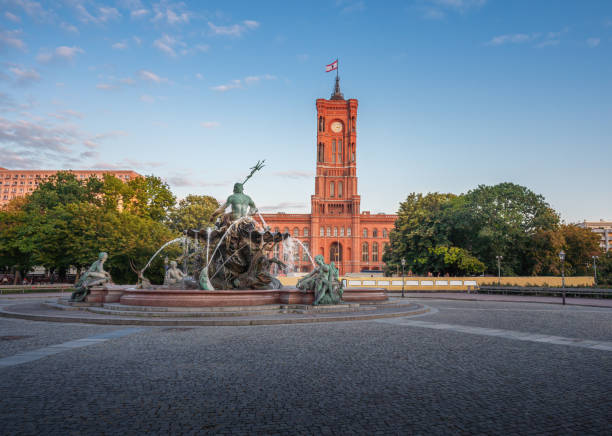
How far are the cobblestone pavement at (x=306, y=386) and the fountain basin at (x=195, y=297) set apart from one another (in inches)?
140

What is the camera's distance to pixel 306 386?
5.48 meters

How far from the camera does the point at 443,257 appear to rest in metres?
40.2

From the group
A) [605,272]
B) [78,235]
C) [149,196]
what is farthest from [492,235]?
[78,235]

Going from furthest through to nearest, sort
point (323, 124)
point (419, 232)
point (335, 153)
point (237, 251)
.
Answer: point (335, 153)
point (323, 124)
point (419, 232)
point (237, 251)

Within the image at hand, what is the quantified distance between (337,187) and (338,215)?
301 inches

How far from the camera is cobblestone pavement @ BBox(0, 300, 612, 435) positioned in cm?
410

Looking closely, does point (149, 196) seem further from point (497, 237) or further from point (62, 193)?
point (497, 237)

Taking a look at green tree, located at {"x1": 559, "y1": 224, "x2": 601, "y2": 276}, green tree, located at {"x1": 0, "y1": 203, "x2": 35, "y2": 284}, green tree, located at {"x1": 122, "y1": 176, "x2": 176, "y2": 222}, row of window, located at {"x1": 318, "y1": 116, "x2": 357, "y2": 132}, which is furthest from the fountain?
row of window, located at {"x1": 318, "y1": 116, "x2": 357, "y2": 132}

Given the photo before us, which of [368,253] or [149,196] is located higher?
[149,196]

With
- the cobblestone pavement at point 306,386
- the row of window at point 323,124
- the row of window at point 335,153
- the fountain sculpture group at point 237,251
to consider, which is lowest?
the cobblestone pavement at point 306,386

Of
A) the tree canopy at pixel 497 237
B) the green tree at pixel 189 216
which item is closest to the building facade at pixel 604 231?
the tree canopy at pixel 497 237

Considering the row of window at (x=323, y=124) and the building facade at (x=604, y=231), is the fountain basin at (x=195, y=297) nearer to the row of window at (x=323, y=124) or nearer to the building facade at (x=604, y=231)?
the row of window at (x=323, y=124)

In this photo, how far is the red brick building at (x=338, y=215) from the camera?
325 feet

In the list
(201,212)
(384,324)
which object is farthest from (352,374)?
(201,212)
